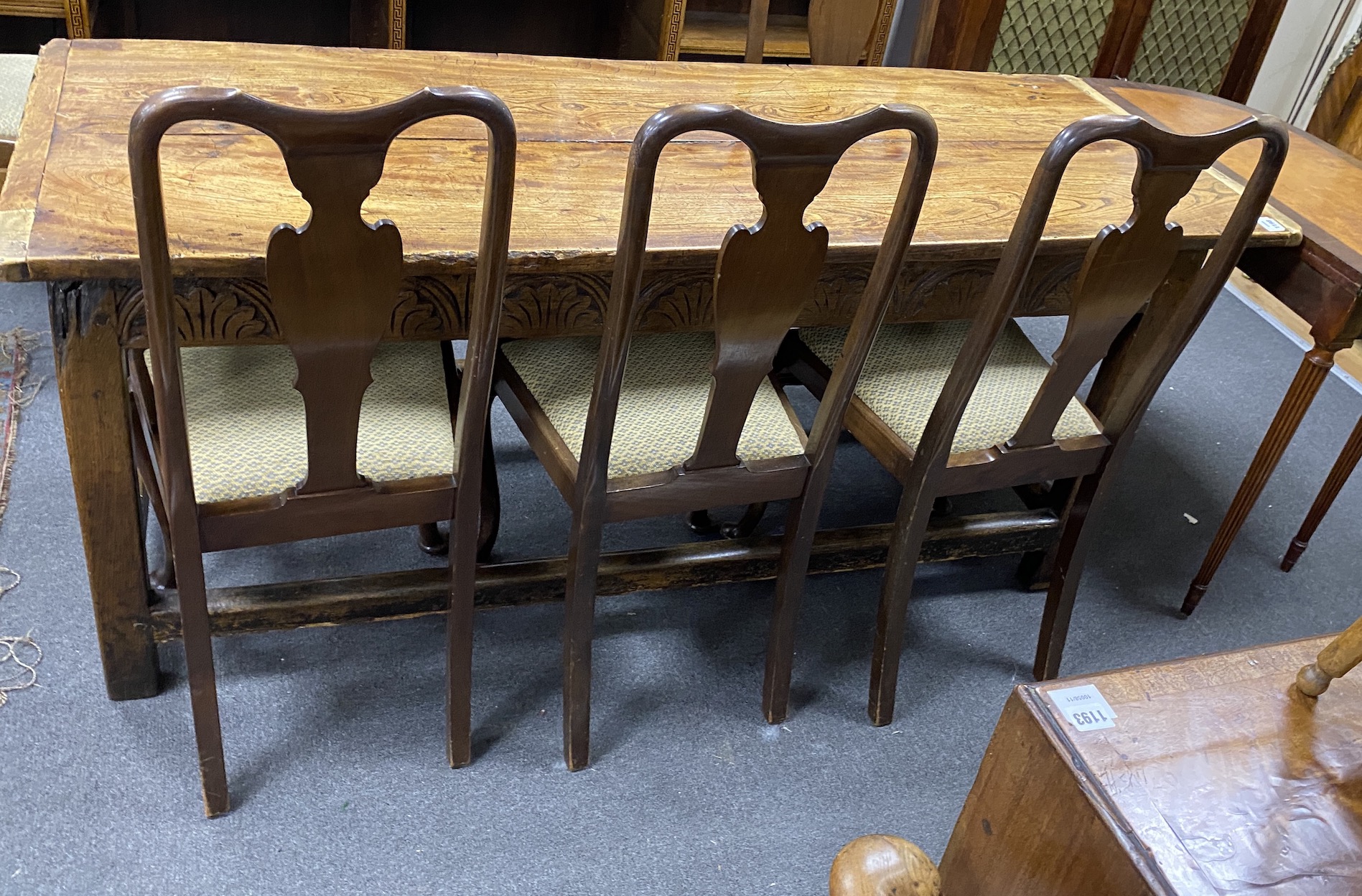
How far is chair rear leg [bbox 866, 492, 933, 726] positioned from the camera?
5.41 ft

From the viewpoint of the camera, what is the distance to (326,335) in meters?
1.19

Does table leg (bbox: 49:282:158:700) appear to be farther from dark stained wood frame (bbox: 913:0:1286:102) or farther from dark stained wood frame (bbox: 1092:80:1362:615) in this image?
dark stained wood frame (bbox: 913:0:1286:102)

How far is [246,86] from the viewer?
1.67 m

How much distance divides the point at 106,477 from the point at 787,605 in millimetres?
958

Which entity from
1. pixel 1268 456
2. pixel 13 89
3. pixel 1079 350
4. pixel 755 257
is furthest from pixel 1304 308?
pixel 13 89

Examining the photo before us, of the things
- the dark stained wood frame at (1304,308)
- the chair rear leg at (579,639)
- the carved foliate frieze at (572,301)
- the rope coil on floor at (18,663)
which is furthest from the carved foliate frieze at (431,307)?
the dark stained wood frame at (1304,308)

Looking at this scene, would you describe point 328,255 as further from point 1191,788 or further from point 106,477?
point 1191,788

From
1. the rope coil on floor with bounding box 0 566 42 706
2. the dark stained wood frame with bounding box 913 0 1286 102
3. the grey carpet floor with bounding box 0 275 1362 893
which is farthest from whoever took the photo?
the dark stained wood frame with bounding box 913 0 1286 102

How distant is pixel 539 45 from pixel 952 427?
2327 mm

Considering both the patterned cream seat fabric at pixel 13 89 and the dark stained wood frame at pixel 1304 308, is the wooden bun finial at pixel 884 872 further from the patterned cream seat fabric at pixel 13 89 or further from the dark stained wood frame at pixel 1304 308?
the patterned cream seat fabric at pixel 13 89

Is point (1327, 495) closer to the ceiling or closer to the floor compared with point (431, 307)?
closer to the floor

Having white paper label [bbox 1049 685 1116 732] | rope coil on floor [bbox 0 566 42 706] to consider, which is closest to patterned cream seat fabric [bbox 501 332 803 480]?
white paper label [bbox 1049 685 1116 732]

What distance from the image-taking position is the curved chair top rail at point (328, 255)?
1.00m

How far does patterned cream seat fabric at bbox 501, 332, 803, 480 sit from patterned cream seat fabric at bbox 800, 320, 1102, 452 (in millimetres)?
194
